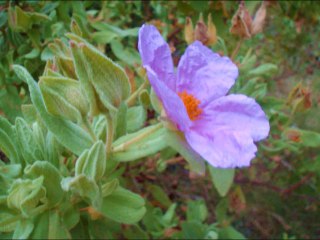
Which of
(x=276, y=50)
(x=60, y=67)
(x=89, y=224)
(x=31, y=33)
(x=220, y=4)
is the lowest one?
(x=276, y=50)

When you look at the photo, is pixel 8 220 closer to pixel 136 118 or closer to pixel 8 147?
pixel 8 147

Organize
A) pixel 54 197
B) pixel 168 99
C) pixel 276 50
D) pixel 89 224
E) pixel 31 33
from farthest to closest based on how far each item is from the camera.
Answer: pixel 276 50, pixel 31 33, pixel 89 224, pixel 54 197, pixel 168 99

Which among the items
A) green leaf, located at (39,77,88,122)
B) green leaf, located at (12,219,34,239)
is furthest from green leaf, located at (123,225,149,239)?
green leaf, located at (39,77,88,122)

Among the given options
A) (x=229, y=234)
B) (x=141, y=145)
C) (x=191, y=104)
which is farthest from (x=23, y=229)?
(x=229, y=234)

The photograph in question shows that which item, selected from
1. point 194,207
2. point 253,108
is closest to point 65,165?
point 253,108

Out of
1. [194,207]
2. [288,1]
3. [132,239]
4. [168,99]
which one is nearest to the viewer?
[168,99]

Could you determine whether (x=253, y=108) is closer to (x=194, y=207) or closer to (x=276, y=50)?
(x=194, y=207)
